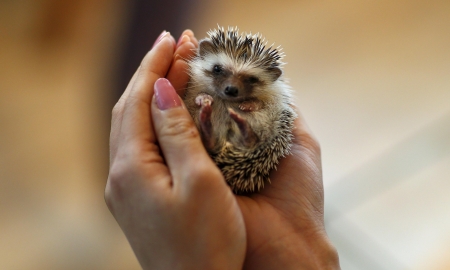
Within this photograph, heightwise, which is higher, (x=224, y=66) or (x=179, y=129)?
(x=224, y=66)

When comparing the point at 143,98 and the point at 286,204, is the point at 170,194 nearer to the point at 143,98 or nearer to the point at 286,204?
the point at 143,98

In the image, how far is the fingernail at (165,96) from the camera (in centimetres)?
149

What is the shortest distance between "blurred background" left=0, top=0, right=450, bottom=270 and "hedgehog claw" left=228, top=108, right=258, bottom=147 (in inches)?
62.8

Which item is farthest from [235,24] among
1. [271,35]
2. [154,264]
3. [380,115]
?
[154,264]

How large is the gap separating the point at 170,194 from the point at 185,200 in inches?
2.5

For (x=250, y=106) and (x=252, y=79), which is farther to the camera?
(x=252, y=79)

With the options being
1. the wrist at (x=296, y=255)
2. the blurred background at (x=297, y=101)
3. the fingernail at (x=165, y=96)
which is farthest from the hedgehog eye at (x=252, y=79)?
the blurred background at (x=297, y=101)

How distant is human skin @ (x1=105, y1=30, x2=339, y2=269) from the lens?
50.5 inches

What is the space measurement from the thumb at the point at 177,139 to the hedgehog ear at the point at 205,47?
0.52 metres

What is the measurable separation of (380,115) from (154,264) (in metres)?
2.68

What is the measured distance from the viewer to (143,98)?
1576mm

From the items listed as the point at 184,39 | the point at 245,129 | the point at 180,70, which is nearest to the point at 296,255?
the point at 245,129

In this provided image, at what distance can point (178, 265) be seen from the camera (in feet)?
4.33

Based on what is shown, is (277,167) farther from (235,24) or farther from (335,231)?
(235,24)
